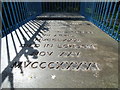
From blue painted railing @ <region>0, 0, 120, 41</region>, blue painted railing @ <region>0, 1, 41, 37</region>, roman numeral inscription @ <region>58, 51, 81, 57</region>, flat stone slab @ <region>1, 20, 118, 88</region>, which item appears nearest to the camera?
flat stone slab @ <region>1, 20, 118, 88</region>

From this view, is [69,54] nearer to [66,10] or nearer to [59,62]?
[59,62]

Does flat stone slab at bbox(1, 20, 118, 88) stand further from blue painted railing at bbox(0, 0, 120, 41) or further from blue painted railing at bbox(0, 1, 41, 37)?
blue painted railing at bbox(0, 1, 41, 37)

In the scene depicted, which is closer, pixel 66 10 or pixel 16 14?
pixel 16 14

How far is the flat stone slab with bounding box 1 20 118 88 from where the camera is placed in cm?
165

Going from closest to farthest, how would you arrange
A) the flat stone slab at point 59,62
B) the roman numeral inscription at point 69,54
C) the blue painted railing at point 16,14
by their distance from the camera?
the flat stone slab at point 59,62 → the roman numeral inscription at point 69,54 → the blue painted railing at point 16,14

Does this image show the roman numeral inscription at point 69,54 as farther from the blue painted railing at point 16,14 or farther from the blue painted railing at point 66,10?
the blue painted railing at point 16,14

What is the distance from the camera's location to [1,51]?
2453mm

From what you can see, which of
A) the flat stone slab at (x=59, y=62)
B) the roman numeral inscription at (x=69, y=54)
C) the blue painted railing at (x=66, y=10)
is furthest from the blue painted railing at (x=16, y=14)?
the roman numeral inscription at (x=69, y=54)

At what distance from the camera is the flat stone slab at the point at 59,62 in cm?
165

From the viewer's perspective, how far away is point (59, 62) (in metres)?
2.12

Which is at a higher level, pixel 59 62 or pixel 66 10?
pixel 66 10

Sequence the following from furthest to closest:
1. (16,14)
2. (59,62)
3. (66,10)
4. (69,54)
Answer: (66,10) → (16,14) → (69,54) → (59,62)

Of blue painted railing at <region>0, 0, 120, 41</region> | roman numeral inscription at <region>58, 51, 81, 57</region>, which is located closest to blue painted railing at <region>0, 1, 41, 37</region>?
blue painted railing at <region>0, 0, 120, 41</region>

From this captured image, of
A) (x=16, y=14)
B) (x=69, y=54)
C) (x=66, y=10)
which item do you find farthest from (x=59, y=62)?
(x=66, y=10)
